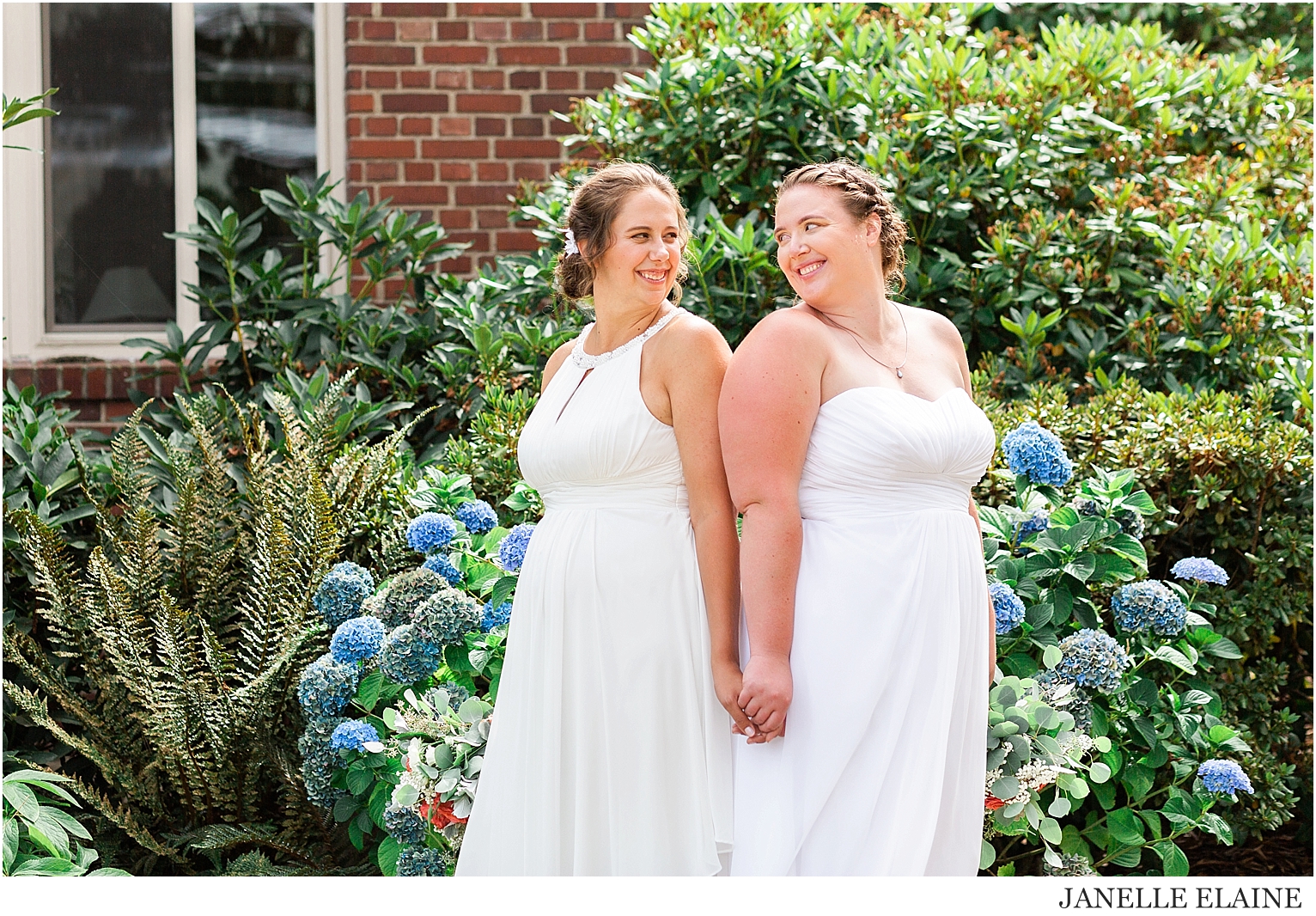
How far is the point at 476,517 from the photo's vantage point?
3.45 meters

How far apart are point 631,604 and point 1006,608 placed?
115 centimetres

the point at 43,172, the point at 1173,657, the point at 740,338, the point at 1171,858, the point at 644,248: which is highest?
the point at 43,172

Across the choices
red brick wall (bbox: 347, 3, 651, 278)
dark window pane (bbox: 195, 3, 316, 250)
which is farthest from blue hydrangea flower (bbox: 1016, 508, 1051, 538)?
dark window pane (bbox: 195, 3, 316, 250)

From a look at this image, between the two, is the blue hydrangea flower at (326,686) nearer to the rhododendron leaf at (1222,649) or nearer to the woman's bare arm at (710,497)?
A: the woman's bare arm at (710,497)

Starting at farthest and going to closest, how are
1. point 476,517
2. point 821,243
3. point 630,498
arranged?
point 476,517 < point 630,498 < point 821,243

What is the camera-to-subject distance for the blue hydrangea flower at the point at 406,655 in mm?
3160

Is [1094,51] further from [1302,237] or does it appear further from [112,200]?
[112,200]

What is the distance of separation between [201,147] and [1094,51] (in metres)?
4.09

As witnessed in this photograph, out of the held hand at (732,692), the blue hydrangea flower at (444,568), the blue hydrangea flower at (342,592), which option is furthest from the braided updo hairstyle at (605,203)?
the blue hydrangea flower at (342,592)

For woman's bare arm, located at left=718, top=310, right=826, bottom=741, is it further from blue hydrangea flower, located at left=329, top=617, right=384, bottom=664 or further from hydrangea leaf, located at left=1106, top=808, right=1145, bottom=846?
hydrangea leaf, located at left=1106, top=808, right=1145, bottom=846

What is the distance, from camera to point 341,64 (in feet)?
18.6

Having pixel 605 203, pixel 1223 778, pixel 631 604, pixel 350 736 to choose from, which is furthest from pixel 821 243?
pixel 1223 778

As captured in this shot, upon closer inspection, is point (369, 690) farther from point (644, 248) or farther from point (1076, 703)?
point (1076, 703)

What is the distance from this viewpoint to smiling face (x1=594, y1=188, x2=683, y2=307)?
8.19 ft
